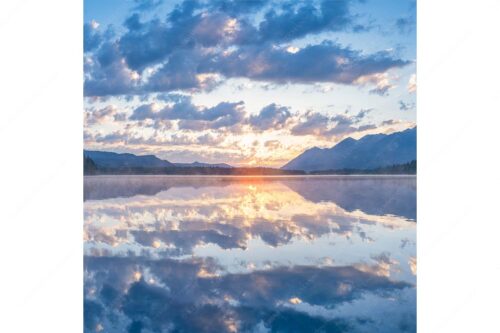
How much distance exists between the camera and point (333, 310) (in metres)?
6.39

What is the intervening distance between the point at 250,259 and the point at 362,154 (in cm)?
242

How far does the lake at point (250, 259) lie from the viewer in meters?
6.37

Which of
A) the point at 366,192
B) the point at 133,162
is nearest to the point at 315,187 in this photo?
the point at 366,192

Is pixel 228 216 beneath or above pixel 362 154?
beneath

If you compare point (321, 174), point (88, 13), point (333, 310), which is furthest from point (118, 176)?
point (333, 310)

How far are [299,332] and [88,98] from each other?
478cm

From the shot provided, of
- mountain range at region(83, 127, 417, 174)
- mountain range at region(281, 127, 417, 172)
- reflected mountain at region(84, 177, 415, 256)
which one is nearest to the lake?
reflected mountain at region(84, 177, 415, 256)

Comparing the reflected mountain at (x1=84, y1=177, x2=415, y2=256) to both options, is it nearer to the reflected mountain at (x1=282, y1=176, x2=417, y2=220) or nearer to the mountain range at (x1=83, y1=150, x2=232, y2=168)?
the reflected mountain at (x1=282, y1=176, x2=417, y2=220)

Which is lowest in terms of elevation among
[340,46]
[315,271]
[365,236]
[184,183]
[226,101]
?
[315,271]

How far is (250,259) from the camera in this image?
6.64 metres

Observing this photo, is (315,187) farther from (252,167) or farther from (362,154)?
(252,167)

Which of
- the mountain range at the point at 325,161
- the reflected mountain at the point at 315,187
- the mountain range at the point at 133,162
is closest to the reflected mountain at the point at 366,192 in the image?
the reflected mountain at the point at 315,187

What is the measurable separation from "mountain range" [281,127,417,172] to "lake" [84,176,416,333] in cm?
29
